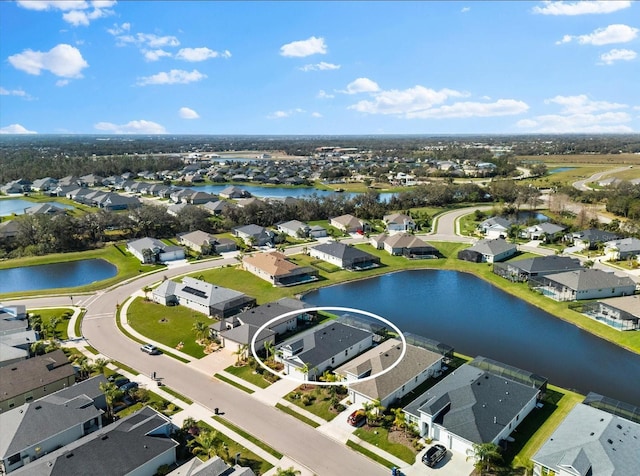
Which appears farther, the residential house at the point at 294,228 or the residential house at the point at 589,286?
the residential house at the point at 294,228

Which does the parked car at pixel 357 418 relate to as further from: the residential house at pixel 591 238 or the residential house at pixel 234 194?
the residential house at pixel 234 194

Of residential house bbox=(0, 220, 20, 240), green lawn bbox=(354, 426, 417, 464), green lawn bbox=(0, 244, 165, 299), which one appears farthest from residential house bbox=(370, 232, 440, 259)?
residential house bbox=(0, 220, 20, 240)

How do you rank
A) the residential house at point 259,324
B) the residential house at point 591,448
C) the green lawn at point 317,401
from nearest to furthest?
the residential house at point 591,448, the green lawn at point 317,401, the residential house at point 259,324

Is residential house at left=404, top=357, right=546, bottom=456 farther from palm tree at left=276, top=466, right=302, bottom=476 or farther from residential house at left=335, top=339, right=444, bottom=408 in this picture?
palm tree at left=276, top=466, right=302, bottom=476

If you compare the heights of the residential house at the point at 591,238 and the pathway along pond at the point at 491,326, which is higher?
the residential house at the point at 591,238

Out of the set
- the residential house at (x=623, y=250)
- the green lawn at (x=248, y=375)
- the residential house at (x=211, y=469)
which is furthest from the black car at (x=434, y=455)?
the residential house at (x=623, y=250)

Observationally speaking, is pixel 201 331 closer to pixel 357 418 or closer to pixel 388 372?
pixel 388 372
